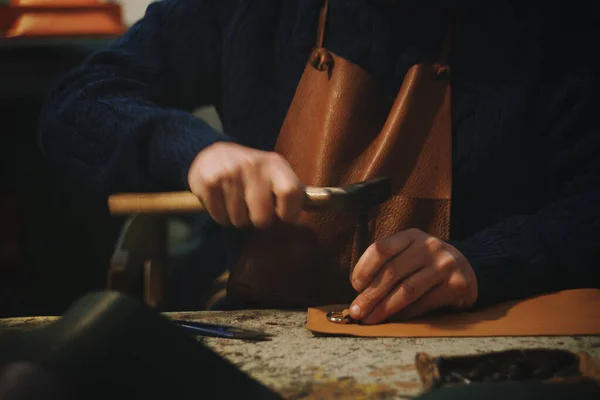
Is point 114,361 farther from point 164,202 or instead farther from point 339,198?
point 164,202

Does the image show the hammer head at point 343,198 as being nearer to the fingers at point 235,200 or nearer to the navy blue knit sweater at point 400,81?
the fingers at point 235,200

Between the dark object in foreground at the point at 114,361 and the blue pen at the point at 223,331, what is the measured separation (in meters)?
0.17

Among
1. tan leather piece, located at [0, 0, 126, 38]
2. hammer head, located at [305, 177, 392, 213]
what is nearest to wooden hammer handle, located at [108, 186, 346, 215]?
hammer head, located at [305, 177, 392, 213]

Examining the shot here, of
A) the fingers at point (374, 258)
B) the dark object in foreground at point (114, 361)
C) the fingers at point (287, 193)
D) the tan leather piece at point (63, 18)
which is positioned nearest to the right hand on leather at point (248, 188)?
the fingers at point (287, 193)

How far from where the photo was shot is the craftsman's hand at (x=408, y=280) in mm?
767

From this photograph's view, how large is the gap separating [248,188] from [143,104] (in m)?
0.36

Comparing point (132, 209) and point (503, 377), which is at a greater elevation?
point (132, 209)

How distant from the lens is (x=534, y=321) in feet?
2.52

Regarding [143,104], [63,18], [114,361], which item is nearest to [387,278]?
[114,361]

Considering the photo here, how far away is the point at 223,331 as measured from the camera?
2.36 feet

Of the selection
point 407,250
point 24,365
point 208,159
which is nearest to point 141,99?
point 208,159

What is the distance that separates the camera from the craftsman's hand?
0.77m

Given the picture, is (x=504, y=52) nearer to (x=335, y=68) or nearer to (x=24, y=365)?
(x=335, y=68)

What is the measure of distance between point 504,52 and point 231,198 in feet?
→ 1.72
